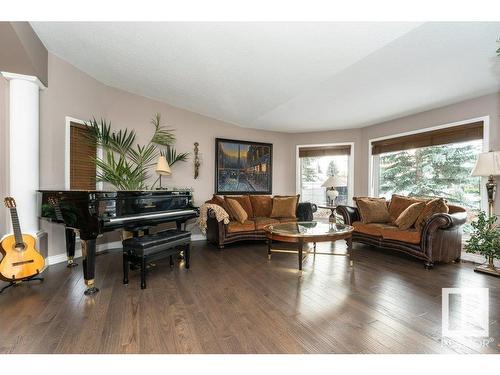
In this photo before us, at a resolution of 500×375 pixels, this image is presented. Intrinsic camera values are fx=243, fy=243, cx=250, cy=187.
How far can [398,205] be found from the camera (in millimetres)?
4117

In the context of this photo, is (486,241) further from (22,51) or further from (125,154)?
(22,51)

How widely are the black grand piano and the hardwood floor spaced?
414 mm

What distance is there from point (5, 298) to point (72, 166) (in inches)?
69.7

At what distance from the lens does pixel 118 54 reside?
2906 millimetres

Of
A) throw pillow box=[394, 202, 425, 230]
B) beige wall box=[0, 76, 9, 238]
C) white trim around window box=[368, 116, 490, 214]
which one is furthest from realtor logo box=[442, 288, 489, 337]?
beige wall box=[0, 76, 9, 238]

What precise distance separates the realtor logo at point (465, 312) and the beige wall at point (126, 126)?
3.93 meters

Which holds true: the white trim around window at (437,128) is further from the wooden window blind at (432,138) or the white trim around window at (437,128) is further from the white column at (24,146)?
the white column at (24,146)

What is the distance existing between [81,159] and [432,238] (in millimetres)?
4929

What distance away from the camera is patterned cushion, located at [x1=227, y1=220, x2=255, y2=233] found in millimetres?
4102

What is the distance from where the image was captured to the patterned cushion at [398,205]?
4.02 metres
